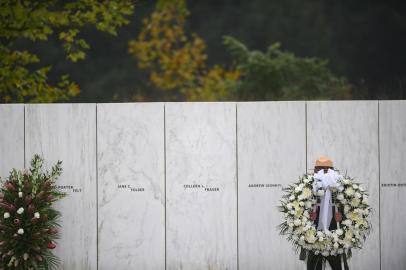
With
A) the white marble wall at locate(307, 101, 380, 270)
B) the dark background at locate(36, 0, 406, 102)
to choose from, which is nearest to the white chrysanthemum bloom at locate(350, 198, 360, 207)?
the white marble wall at locate(307, 101, 380, 270)

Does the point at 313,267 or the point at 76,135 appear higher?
the point at 76,135

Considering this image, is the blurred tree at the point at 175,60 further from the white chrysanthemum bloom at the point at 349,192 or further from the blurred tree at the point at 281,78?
the white chrysanthemum bloom at the point at 349,192

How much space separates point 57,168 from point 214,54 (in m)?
18.9

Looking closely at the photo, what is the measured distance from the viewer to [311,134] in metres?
11.6

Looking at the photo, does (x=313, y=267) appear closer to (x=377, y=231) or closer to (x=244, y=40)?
(x=377, y=231)

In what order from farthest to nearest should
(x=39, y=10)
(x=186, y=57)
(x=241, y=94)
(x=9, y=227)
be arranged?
(x=186, y=57), (x=241, y=94), (x=39, y=10), (x=9, y=227)

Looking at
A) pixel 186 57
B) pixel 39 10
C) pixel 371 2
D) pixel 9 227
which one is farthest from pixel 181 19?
pixel 9 227

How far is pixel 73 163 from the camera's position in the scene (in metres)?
11.8

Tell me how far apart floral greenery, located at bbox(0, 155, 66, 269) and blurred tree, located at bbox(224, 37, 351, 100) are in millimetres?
9558

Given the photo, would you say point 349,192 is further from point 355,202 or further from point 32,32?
point 32,32

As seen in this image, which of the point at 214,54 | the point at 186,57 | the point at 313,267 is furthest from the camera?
the point at 214,54

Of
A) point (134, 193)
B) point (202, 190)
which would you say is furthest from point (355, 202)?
point (134, 193)

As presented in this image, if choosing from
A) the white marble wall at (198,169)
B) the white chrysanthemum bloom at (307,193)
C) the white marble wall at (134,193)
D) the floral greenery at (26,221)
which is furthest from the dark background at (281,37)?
the white chrysanthemum bloom at (307,193)

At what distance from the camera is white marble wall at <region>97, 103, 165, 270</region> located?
1171 cm
